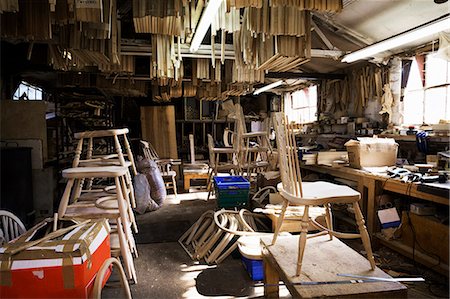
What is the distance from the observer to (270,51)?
299cm

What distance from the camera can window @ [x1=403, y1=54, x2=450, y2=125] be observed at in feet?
13.2

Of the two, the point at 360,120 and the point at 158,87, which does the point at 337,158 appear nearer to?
the point at 360,120

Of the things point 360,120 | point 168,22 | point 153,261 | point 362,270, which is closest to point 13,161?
point 153,261

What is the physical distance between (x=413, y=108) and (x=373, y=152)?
4.40ft

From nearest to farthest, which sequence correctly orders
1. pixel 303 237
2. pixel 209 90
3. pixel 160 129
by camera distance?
pixel 303 237, pixel 209 90, pixel 160 129

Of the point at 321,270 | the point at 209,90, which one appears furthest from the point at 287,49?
the point at 209,90

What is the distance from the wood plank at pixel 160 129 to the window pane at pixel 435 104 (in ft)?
19.5

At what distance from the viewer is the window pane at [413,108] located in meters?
4.42

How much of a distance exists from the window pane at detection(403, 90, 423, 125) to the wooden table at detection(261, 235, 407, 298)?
3001mm

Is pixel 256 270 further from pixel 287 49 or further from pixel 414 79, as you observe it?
pixel 414 79

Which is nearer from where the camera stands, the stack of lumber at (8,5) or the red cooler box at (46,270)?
the red cooler box at (46,270)

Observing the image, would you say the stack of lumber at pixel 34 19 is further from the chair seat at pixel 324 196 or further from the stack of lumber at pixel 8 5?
→ the chair seat at pixel 324 196

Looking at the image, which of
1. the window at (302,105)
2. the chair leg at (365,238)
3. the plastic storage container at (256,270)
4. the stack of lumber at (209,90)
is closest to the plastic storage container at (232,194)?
the plastic storage container at (256,270)

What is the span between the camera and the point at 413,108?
454 centimetres
